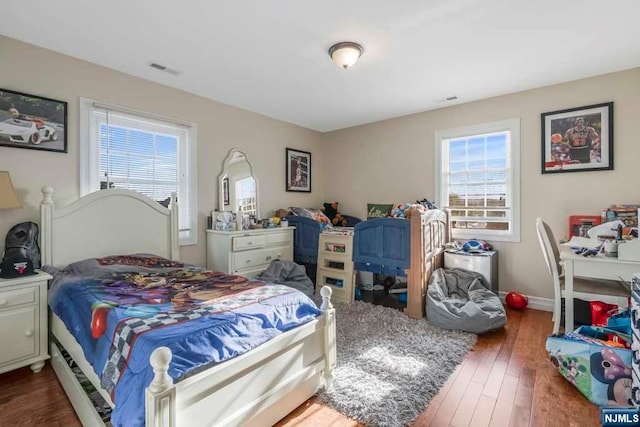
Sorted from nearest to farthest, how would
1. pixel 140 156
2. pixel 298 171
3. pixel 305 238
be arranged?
pixel 140 156
pixel 305 238
pixel 298 171

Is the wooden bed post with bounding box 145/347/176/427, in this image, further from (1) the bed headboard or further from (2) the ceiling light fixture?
(2) the ceiling light fixture

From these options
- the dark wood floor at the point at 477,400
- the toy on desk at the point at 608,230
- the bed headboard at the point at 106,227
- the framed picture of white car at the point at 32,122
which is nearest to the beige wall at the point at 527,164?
the toy on desk at the point at 608,230

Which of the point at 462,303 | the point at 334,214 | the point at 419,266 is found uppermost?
the point at 334,214

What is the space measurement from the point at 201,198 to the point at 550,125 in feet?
12.7

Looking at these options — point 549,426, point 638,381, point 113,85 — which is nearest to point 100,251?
point 113,85

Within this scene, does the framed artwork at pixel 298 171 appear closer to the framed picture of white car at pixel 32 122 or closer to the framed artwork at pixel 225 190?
the framed artwork at pixel 225 190

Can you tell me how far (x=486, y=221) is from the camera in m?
3.78

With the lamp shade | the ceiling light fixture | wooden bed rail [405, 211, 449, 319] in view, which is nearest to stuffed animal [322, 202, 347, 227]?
wooden bed rail [405, 211, 449, 319]

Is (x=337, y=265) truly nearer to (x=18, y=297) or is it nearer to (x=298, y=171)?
(x=298, y=171)

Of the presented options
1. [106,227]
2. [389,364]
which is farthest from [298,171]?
[389,364]

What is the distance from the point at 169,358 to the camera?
1077 mm

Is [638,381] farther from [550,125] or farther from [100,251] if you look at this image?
[100,251]

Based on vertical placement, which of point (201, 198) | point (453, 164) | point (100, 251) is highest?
point (453, 164)

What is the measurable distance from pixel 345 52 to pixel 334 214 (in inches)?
109
